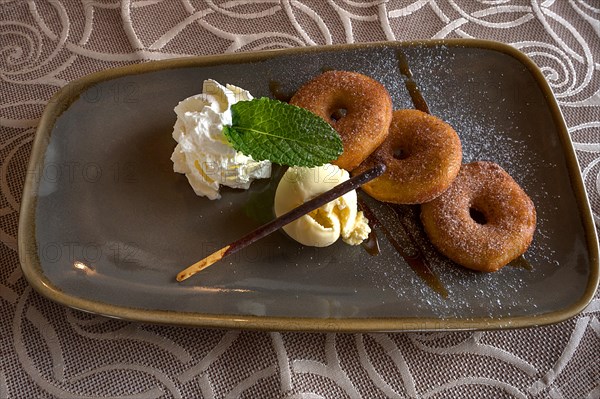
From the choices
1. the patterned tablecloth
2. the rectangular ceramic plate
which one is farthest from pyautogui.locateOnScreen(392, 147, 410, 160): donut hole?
the patterned tablecloth

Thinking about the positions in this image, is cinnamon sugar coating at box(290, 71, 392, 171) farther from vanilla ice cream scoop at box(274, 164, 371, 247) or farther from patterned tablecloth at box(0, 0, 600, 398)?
patterned tablecloth at box(0, 0, 600, 398)

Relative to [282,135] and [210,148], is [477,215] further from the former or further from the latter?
[210,148]

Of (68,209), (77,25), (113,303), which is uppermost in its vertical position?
(77,25)

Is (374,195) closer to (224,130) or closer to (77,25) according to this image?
(224,130)

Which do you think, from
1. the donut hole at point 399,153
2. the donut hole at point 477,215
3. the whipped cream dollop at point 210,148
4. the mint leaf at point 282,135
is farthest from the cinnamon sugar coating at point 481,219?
the whipped cream dollop at point 210,148

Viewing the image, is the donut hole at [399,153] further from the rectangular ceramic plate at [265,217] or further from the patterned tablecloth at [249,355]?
the patterned tablecloth at [249,355]

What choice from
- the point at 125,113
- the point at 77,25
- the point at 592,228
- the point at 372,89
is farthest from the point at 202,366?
the point at 77,25
